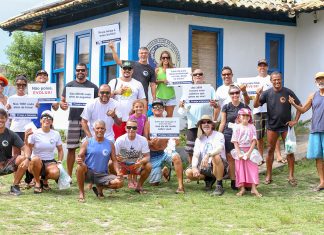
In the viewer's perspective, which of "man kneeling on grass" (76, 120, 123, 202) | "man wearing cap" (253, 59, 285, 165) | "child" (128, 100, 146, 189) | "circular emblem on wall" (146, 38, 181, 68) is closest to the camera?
"man kneeling on grass" (76, 120, 123, 202)

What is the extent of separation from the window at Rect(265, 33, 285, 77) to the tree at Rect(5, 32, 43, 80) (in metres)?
17.2

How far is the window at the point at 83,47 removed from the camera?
1497cm

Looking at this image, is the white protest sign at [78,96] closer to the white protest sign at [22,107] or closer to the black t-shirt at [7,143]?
the white protest sign at [22,107]

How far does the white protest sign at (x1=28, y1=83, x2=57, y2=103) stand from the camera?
32.1ft

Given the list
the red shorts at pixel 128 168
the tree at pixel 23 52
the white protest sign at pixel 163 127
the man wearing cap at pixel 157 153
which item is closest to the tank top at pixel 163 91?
the man wearing cap at pixel 157 153

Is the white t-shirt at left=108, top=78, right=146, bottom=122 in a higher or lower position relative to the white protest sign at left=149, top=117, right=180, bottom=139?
higher

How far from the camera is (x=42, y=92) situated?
9.83 metres

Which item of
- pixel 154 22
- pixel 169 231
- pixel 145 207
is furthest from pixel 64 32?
pixel 169 231

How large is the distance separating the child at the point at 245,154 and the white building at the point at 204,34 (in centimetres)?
448

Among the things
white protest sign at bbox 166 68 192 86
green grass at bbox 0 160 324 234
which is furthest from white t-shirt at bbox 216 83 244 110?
green grass at bbox 0 160 324 234

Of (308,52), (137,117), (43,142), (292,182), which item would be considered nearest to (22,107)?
(43,142)

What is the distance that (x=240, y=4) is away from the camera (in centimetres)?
1366

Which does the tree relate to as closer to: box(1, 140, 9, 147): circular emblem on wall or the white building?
the white building

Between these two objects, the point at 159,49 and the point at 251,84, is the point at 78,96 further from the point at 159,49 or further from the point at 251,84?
the point at 159,49
